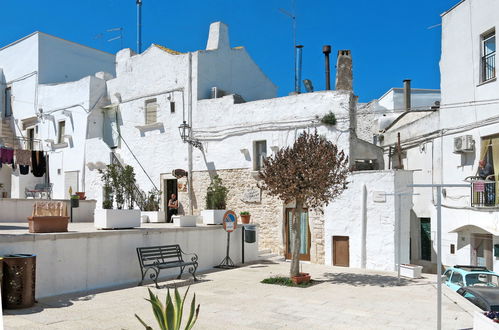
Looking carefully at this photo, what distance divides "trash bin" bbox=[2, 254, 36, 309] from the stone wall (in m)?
11.1

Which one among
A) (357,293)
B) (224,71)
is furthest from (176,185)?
(357,293)

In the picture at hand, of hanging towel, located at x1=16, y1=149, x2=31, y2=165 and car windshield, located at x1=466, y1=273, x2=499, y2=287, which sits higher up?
hanging towel, located at x1=16, y1=149, x2=31, y2=165

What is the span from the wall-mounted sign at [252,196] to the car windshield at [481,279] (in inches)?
350

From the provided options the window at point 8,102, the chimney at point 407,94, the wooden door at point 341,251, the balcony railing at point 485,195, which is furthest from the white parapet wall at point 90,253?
the window at point 8,102

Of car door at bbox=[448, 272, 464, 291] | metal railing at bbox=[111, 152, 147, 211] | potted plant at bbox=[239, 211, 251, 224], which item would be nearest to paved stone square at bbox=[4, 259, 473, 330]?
car door at bbox=[448, 272, 464, 291]

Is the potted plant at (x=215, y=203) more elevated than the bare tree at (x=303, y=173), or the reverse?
the bare tree at (x=303, y=173)

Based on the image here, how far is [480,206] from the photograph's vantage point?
50.0 ft

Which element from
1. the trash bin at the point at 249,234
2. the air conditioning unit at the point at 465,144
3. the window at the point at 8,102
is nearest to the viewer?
the air conditioning unit at the point at 465,144

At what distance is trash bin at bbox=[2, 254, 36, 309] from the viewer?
27.1 feet

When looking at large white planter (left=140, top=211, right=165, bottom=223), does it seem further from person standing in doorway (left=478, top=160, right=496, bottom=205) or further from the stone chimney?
person standing in doorway (left=478, top=160, right=496, bottom=205)

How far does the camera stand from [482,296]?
9.96m

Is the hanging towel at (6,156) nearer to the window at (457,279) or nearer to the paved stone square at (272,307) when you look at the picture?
the paved stone square at (272,307)

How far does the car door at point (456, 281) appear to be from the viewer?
503 inches

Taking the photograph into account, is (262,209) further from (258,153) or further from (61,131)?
(61,131)
